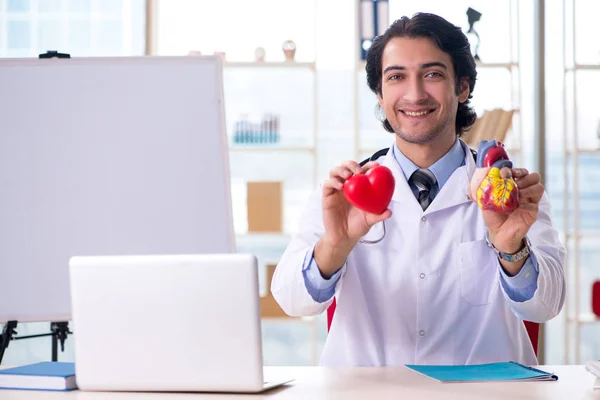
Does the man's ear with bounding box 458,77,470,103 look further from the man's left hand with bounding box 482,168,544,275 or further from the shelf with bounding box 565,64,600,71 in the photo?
the shelf with bounding box 565,64,600,71

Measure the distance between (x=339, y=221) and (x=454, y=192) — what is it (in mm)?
492

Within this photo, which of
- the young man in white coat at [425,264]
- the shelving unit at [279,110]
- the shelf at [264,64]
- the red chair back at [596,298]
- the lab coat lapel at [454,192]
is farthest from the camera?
the shelving unit at [279,110]

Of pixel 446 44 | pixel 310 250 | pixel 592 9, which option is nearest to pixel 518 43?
pixel 592 9

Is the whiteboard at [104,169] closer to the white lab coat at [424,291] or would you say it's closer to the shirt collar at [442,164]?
the white lab coat at [424,291]

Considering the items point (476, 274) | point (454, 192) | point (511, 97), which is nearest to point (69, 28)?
point (511, 97)

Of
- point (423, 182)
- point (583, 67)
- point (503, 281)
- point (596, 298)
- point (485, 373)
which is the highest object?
point (583, 67)

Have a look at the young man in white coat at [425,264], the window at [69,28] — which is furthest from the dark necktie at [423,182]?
the window at [69,28]

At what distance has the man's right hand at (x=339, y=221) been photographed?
1636 millimetres

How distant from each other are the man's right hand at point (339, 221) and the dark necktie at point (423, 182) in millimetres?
424

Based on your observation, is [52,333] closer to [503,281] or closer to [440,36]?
[503,281]

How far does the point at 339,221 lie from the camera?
68.7 inches

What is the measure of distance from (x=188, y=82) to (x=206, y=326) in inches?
26.3

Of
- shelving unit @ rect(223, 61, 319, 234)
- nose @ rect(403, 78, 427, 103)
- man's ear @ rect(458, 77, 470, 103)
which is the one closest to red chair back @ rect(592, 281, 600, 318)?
shelving unit @ rect(223, 61, 319, 234)

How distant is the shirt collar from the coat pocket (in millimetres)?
219
